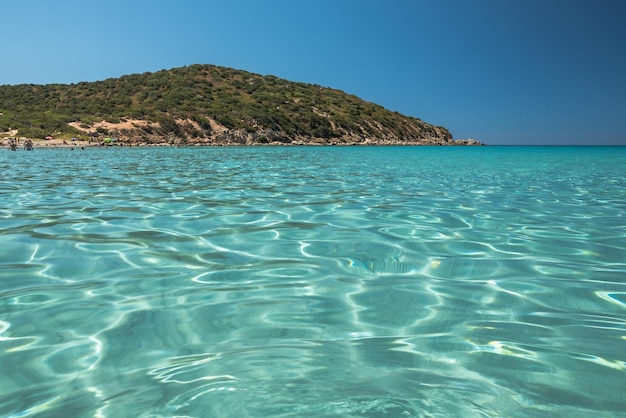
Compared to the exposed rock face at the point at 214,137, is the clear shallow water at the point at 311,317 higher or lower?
lower

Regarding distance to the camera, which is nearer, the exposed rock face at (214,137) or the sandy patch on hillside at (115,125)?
the exposed rock face at (214,137)

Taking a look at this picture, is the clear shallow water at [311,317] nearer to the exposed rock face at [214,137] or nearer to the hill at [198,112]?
the exposed rock face at [214,137]

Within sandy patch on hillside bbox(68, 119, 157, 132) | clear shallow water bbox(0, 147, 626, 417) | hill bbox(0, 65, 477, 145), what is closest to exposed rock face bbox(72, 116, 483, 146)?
sandy patch on hillside bbox(68, 119, 157, 132)

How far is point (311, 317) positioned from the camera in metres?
2.56

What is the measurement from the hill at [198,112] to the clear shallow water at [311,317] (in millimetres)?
45556

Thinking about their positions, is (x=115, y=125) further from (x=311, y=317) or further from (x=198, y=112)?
(x=311, y=317)

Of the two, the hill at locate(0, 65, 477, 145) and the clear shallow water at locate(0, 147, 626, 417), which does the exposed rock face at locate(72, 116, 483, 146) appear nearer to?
the hill at locate(0, 65, 477, 145)

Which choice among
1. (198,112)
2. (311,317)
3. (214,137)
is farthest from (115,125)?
(311,317)

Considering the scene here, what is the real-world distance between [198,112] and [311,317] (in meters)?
58.3

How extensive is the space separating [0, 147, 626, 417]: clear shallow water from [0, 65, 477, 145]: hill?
4556 cm

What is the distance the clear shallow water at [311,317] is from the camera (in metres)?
1.73

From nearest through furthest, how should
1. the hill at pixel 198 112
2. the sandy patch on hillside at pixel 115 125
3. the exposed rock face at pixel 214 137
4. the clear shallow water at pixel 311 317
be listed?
the clear shallow water at pixel 311 317 < the exposed rock face at pixel 214 137 < the sandy patch on hillside at pixel 115 125 < the hill at pixel 198 112

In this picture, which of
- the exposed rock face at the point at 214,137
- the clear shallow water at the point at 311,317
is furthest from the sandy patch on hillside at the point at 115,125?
the clear shallow water at the point at 311,317

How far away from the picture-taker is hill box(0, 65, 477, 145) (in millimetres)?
48344
